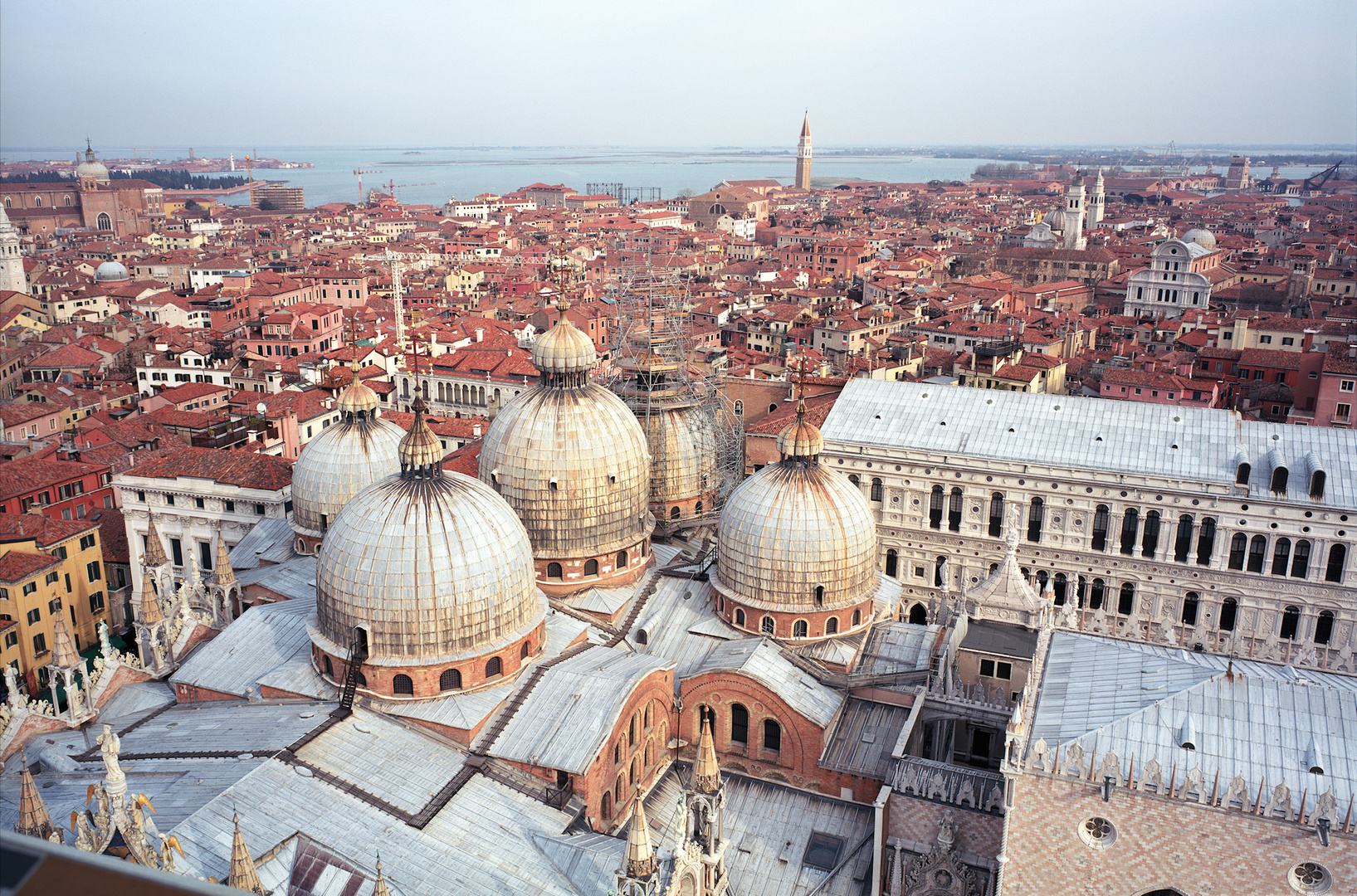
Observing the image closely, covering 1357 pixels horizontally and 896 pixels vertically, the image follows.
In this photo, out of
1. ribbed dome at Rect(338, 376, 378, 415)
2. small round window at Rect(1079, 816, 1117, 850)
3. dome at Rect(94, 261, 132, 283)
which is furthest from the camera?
dome at Rect(94, 261, 132, 283)

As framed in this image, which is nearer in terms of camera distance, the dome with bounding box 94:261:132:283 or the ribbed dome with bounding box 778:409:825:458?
the ribbed dome with bounding box 778:409:825:458

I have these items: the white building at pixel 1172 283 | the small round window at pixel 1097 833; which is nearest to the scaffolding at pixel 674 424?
the small round window at pixel 1097 833

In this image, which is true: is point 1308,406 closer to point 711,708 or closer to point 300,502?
point 711,708

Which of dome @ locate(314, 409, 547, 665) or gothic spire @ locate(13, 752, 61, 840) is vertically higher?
dome @ locate(314, 409, 547, 665)

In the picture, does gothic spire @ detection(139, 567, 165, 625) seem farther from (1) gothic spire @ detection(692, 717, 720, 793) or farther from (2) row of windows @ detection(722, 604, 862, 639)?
(1) gothic spire @ detection(692, 717, 720, 793)

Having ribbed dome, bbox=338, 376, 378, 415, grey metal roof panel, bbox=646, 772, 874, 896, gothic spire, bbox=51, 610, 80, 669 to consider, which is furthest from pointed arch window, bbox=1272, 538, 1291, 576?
gothic spire, bbox=51, 610, 80, 669
